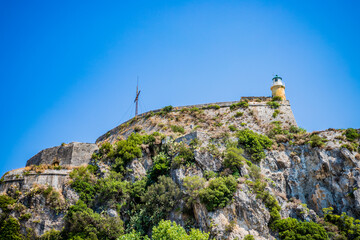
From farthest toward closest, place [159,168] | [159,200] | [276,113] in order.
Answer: [276,113]
[159,168]
[159,200]

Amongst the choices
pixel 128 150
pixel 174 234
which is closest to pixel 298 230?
pixel 174 234

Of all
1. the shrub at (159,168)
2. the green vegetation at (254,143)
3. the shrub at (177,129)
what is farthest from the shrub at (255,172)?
the shrub at (177,129)

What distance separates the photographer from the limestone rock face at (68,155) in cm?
3066

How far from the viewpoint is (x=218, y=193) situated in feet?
80.2

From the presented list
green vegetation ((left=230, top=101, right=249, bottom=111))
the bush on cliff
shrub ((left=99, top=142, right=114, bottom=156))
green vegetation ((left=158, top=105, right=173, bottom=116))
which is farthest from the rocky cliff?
green vegetation ((left=158, top=105, right=173, bottom=116))

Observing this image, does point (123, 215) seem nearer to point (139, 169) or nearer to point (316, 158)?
point (139, 169)

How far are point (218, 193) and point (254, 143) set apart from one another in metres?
7.57

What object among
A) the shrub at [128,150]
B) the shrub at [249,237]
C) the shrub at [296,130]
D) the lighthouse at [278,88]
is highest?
the lighthouse at [278,88]

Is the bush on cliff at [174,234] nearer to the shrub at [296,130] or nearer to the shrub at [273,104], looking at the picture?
the shrub at [296,130]

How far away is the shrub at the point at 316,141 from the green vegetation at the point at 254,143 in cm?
334

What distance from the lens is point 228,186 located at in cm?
2544

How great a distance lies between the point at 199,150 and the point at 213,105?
1165cm

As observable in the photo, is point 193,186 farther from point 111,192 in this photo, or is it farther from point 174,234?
point 111,192

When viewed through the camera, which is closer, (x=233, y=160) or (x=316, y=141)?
(x=233, y=160)
